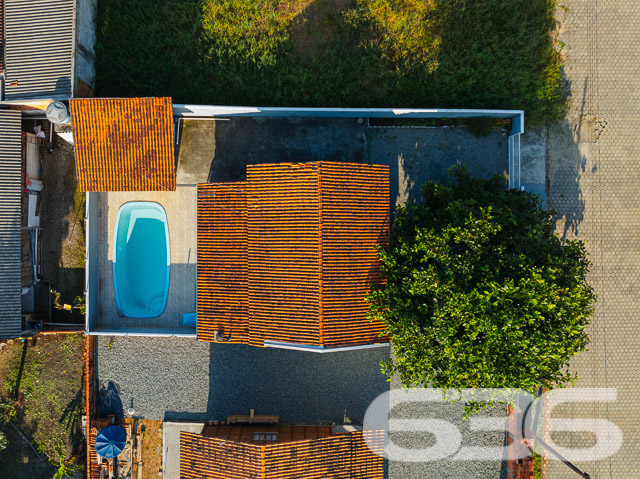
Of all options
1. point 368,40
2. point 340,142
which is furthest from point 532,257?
point 368,40

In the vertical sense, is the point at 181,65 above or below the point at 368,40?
below

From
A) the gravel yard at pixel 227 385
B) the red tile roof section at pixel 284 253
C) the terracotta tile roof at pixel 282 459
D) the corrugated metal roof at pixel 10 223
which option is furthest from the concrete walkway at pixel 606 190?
the corrugated metal roof at pixel 10 223

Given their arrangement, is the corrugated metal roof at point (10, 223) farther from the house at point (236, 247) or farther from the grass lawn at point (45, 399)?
the house at point (236, 247)

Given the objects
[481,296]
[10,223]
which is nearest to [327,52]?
[481,296]

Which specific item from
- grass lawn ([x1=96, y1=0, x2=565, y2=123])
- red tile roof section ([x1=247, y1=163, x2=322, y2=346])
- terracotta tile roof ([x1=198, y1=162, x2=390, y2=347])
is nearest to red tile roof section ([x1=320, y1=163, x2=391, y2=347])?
terracotta tile roof ([x1=198, y1=162, x2=390, y2=347])

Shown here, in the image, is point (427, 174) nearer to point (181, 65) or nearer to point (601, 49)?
point (601, 49)

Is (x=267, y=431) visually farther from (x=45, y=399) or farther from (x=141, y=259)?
(x=45, y=399)
